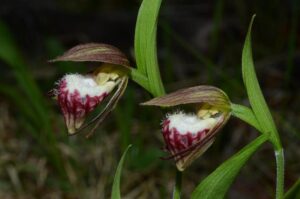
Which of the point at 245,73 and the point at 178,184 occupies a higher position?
the point at 245,73

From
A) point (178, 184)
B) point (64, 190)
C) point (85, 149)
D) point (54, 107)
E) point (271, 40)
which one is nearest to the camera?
point (178, 184)

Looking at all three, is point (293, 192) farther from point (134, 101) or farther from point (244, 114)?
point (134, 101)

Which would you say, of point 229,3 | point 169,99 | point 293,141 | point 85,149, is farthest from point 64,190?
point 229,3

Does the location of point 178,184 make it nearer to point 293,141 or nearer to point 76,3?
point 293,141

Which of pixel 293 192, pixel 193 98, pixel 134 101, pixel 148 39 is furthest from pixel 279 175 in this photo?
pixel 134 101

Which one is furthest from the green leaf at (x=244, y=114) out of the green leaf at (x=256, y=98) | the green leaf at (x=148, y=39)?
the green leaf at (x=148, y=39)

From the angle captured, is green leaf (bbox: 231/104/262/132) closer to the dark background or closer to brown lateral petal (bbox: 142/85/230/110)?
brown lateral petal (bbox: 142/85/230/110)


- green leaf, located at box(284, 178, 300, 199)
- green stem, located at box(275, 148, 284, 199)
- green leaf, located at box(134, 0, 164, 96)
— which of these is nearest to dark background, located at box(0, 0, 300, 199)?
green leaf, located at box(134, 0, 164, 96)
